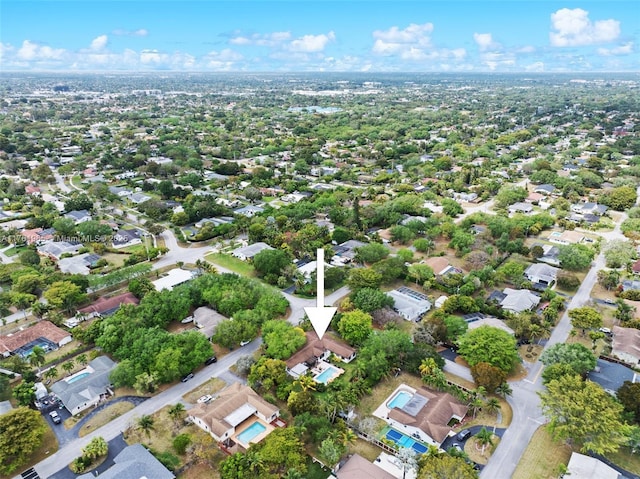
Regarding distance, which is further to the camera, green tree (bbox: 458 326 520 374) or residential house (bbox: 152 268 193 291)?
residential house (bbox: 152 268 193 291)

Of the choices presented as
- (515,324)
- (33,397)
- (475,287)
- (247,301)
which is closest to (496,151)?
(475,287)

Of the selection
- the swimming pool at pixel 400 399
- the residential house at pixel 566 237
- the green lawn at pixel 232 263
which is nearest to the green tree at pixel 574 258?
the residential house at pixel 566 237

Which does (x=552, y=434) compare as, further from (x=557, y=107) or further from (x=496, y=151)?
(x=557, y=107)

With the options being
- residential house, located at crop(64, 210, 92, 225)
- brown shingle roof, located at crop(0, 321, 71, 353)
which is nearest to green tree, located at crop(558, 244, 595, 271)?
brown shingle roof, located at crop(0, 321, 71, 353)

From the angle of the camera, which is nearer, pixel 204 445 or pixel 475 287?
pixel 204 445

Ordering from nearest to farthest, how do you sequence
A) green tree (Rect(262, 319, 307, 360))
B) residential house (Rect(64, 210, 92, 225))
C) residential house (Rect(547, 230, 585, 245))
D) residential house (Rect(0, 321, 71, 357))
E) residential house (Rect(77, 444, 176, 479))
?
residential house (Rect(77, 444, 176, 479)) < green tree (Rect(262, 319, 307, 360)) < residential house (Rect(0, 321, 71, 357)) < residential house (Rect(547, 230, 585, 245)) < residential house (Rect(64, 210, 92, 225))

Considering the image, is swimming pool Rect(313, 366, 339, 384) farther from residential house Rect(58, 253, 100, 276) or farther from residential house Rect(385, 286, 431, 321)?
residential house Rect(58, 253, 100, 276)
